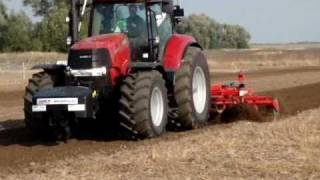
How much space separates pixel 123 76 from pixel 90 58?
66cm

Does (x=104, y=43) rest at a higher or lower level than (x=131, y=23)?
lower

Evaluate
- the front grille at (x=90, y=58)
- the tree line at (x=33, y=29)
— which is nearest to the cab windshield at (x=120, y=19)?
the front grille at (x=90, y=58)

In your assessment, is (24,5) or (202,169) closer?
(202,169)

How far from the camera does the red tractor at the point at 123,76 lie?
11875 millimetres

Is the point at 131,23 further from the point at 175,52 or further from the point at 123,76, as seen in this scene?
the point at 123,76

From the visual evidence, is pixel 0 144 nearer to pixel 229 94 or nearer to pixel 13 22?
pixel 229 94

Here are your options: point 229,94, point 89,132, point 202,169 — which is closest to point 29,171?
point 202,169

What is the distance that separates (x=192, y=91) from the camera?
13.8 meters

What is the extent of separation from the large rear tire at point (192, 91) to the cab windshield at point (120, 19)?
3.54ft

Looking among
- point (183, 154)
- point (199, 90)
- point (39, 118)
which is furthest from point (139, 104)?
point (199, 90)

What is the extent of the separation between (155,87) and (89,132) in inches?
77.0

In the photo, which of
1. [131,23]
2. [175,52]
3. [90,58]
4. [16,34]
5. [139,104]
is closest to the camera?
[139,104]

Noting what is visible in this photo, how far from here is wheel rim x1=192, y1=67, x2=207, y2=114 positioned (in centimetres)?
1435

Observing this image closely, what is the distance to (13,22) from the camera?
274 ft
